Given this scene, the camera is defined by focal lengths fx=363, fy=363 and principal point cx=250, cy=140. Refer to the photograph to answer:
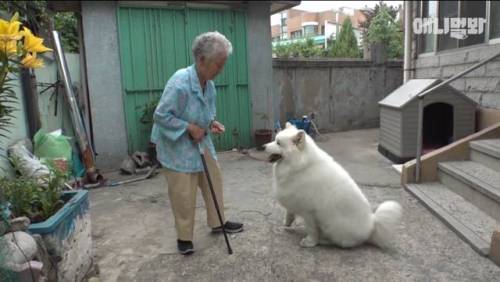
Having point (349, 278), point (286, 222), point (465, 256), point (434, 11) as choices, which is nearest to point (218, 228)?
point (286, 222)

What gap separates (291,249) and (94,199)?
2.64 metres

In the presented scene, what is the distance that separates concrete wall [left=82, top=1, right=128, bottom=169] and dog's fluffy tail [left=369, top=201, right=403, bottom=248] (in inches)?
168

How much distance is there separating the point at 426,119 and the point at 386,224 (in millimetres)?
3600

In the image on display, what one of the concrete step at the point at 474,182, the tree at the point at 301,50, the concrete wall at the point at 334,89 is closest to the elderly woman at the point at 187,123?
the concrete step at the point at 474,182

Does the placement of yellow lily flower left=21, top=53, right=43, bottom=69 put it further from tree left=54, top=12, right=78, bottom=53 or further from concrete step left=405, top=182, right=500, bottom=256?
tree left=54, top=12, right=78, bottom=53

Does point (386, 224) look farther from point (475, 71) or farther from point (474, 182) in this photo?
point (475, 71)

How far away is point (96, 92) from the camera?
219 inches

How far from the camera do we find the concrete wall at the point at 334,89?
8391 mm

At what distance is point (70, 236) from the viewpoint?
7.14ft

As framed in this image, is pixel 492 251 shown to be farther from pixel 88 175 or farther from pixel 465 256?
pixel 88 175

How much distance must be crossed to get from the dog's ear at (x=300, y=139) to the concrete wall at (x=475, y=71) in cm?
332

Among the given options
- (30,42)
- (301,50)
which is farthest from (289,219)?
(301,50)

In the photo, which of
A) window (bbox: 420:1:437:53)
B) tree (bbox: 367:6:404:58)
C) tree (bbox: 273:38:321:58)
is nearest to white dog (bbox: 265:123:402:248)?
window (bbox: 420:1:437:53)

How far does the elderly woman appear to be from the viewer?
8.56 feet
